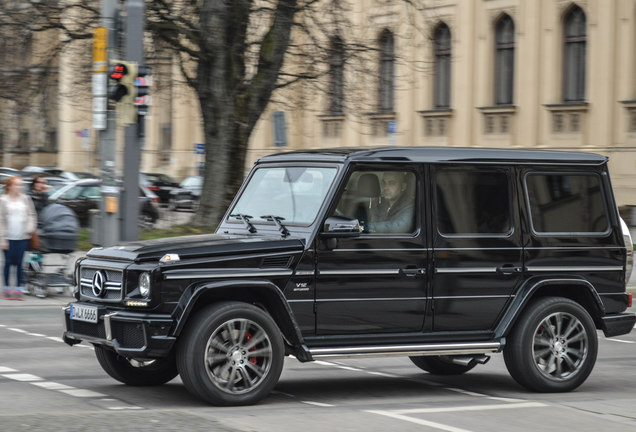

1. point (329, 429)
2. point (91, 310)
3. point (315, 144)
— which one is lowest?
point (329, 429)

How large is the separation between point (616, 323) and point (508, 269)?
1168 mm

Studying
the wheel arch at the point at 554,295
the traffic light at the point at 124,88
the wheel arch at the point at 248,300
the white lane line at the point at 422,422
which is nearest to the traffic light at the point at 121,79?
the traffic light at the point at 124,88

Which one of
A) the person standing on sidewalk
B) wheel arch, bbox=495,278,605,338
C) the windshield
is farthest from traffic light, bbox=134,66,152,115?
wheel arch, bbox=495,278,605,338

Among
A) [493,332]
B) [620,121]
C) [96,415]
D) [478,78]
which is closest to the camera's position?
[96,415]

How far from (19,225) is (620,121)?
22375 millimetres

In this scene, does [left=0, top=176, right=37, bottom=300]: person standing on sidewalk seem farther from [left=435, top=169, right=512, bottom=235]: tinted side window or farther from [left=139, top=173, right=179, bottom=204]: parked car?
[left=139, top=173, right=179, bottom=204]: parked car

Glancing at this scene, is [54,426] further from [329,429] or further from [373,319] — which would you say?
[373,319]

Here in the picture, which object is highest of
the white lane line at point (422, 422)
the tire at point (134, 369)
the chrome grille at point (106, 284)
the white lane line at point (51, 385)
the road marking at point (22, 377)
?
the chrome grille at point (106, 284)

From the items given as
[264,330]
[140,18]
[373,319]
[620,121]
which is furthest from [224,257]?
[620,121]

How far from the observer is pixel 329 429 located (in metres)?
7.89

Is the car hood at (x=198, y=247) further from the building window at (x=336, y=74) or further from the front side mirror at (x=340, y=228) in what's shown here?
the building window at (x=336, y=74)

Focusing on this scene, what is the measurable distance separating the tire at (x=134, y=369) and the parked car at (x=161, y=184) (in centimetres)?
4019

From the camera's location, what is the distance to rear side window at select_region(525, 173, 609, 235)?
10211 millimetres

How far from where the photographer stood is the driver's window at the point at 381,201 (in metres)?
9.43
